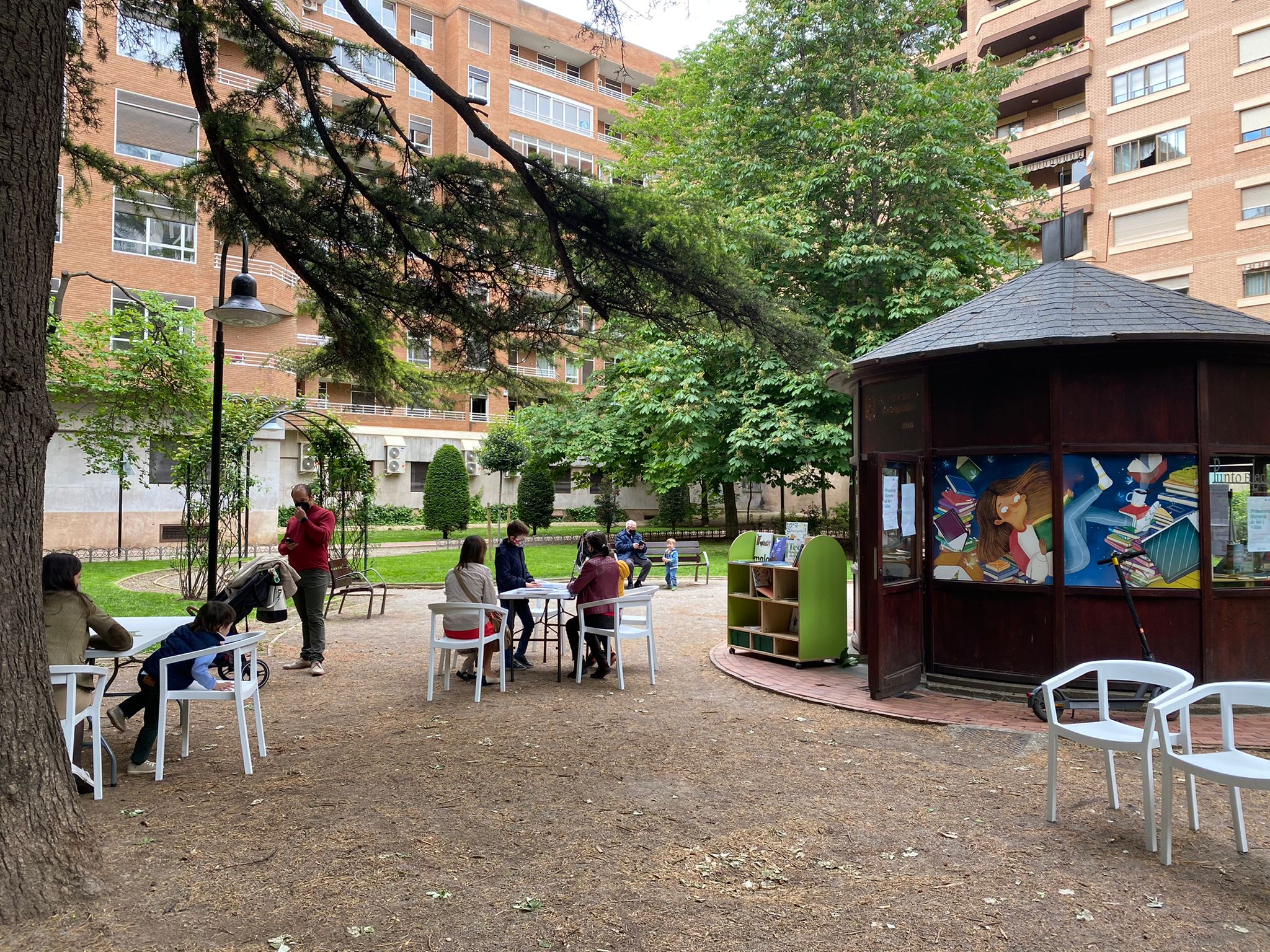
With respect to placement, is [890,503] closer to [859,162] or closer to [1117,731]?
[1117,731]

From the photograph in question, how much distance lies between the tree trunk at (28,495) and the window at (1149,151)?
3466 cm

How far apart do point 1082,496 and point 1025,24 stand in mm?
34067

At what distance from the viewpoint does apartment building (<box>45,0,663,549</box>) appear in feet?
68.5

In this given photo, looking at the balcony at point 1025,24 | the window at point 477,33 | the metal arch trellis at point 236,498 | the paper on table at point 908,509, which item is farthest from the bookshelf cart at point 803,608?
the window at point 477,33

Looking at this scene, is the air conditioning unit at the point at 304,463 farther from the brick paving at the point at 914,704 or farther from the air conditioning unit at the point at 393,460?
the brick paving at the point at 914,704

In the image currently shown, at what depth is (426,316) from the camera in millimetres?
7586

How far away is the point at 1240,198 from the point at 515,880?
3328cm

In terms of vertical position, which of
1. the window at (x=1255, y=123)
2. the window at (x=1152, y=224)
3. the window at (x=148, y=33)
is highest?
the window at (x=1255, y=123)

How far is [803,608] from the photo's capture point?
8.45 metres

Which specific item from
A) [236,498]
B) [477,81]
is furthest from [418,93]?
[236,498]

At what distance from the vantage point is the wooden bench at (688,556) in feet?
56.6

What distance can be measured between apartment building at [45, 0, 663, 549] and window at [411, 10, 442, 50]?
0.19 feet

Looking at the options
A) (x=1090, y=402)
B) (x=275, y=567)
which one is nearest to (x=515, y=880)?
(x=275, y=567)

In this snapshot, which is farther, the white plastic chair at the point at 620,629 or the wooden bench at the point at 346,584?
the wooden bench at the point at 346,584
